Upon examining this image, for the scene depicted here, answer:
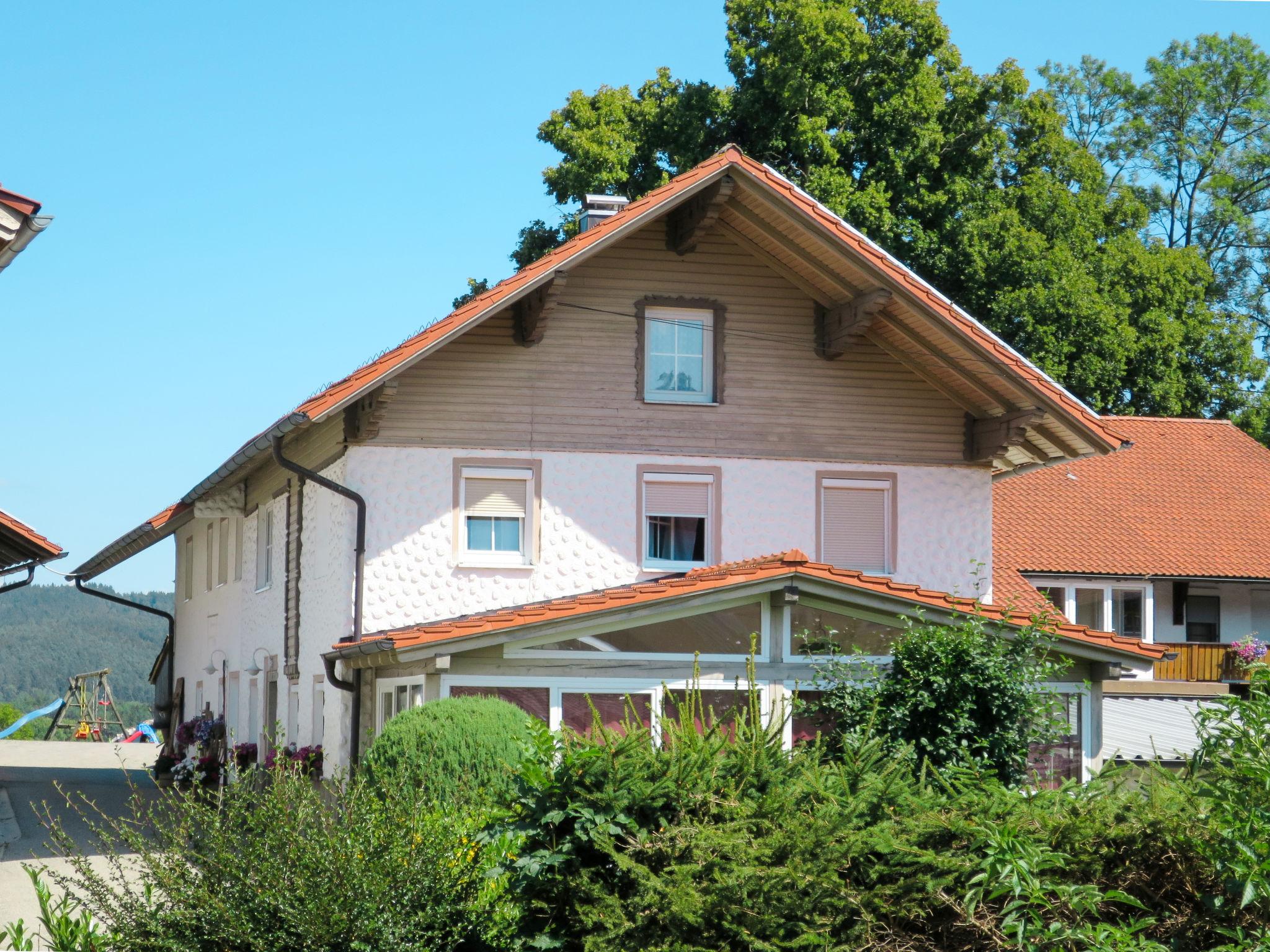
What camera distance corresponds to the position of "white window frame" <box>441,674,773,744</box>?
55.5ft

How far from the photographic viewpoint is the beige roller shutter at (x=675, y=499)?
20609 millimetres

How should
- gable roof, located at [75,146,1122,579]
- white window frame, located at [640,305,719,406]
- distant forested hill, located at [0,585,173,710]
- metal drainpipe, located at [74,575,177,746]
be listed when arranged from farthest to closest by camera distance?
distant forested hill, located at [0,585,173,710]
metal drainpipe, located at [74,575,177,746]
white window frame, located at [640,305,719,406]
gable roof, located at [75,146,1122,579]

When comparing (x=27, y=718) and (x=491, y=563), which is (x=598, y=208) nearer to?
(x=491, y=563)

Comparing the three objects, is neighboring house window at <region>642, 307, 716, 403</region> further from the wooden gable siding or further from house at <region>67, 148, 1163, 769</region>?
the wooden gable siding

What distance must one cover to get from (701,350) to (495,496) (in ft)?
10.3

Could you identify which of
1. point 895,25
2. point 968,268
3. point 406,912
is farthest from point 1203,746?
point 895,25

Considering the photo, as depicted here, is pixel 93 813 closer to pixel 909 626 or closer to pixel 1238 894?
pixel 909 626

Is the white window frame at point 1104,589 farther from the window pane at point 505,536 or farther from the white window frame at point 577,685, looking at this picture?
the white window frame at point 577,685

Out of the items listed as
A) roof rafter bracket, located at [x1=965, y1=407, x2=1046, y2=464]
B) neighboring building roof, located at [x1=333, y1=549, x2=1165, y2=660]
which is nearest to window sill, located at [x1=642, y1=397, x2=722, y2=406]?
roof rafter bracket, located at [x1=965, y1=407, x2=1046, y2=464]

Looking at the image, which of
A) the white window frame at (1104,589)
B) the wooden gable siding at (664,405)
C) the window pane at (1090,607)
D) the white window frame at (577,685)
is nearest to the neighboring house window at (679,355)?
the wooden gable siding at (664,405)

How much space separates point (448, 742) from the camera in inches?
576

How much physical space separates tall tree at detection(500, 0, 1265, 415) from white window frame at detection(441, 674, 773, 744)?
2036 centimetres

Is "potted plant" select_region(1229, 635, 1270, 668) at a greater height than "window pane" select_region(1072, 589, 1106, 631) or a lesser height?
lesser

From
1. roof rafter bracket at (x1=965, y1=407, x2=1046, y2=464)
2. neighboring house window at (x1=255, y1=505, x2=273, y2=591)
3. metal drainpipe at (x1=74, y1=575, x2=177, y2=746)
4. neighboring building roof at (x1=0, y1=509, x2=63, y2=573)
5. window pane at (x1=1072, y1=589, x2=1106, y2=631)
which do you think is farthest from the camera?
window pane at (x1=1072, y1=589, x2=1106, y2=631)
